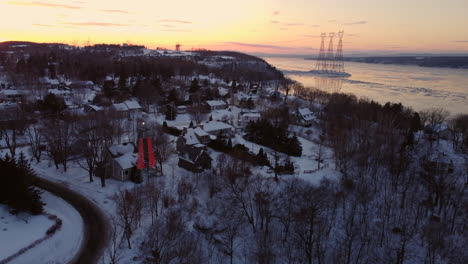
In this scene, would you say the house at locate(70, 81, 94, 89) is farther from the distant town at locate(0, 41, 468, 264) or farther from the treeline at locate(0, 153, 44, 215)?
the treeline at locate(0, 153, 44, 215)

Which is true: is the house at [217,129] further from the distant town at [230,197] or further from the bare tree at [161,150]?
the bare tree at [161,150]

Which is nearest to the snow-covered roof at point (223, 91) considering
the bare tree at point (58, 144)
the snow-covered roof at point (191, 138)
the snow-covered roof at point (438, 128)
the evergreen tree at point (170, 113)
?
the evergreen tree at point (170, 113)

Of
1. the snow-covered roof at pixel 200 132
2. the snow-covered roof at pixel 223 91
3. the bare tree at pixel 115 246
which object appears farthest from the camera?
the snow-covered roof at pixel 223 91

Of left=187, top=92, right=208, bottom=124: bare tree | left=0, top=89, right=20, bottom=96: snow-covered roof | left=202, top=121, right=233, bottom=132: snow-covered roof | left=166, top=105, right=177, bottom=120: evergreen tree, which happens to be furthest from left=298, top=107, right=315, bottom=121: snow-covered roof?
left=0, top=89, right=20, bottom=96: snow-covered roof

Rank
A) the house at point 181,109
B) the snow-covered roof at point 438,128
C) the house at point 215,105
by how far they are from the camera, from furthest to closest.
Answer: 1. the house at point 215,105
2. the house at point 181,109
3. the snow-covered roof at point 438,128

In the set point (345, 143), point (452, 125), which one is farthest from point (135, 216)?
point (452, 125)

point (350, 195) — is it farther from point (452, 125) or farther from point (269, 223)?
point (452, 125)

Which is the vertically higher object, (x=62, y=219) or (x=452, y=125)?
(x=452, y=125)
